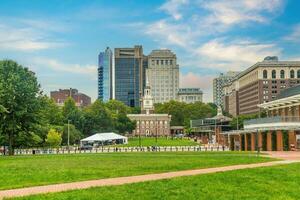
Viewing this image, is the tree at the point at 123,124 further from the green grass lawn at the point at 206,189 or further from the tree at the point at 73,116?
the green grass lawn at the point at 206,189

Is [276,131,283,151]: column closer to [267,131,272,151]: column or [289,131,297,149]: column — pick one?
[289,131,297,149]: column

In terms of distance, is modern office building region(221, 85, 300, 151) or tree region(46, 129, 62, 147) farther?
tree region(46, 129, 62, 147)

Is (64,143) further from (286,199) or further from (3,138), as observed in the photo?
(286,199)

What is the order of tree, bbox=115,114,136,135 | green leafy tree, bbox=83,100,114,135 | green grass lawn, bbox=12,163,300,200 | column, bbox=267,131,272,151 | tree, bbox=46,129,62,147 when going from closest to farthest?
green grass lawn, bbox=12,163,300,200 → column, bbox=267,131,272,151 → tree, bbox=46,129,62,147 → green leafy tree, bbox=83,100,114,135 → tree, bbox=115,114,136,135

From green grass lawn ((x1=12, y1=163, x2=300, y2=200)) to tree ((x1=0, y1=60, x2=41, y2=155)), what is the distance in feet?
118

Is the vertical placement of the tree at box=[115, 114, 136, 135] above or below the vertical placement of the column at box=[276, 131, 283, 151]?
above

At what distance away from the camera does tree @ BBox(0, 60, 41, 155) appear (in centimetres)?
5272

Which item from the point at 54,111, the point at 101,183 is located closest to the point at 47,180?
the point at 101,183

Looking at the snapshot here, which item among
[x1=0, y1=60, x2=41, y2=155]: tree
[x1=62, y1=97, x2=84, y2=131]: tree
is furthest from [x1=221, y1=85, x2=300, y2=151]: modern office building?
[x1=62, y1=97, x2=84, y2=131]: tree

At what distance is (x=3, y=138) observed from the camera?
63750 mm

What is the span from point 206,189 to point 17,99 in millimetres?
40164

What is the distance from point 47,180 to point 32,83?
3652cm

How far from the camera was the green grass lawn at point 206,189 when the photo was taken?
1641 cm

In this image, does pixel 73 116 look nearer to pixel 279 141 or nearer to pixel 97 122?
pixel 97 122
